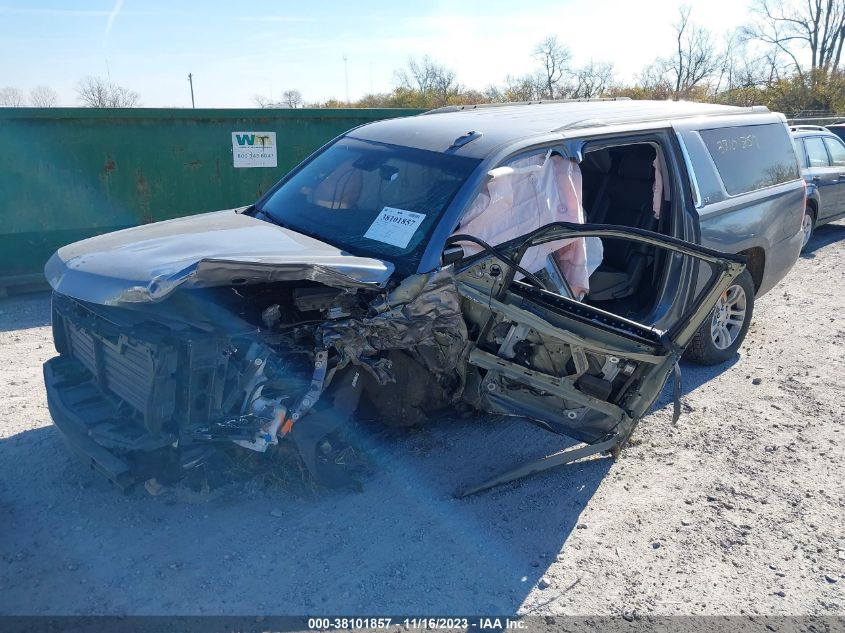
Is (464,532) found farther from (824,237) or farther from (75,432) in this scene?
(824,237)

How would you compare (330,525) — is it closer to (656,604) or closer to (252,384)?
(252,384)

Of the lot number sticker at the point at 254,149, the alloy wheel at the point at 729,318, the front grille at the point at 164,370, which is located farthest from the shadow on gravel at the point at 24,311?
the alloy wheel at the point at 729,318

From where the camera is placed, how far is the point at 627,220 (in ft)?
16.6

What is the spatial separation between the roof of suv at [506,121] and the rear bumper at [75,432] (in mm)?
2329

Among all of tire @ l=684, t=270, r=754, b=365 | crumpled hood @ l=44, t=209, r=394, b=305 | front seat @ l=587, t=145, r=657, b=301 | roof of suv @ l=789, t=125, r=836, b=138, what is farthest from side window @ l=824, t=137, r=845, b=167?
crumpled hood @ l=44, t=209, r=394, b=305

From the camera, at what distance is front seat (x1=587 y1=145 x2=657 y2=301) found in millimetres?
4688

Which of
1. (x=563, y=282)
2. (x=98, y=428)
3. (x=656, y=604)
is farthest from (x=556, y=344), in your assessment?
(x=98, y=428)

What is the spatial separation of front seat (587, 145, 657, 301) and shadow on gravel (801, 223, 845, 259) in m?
5.69

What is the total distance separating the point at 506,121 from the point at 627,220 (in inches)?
53.8

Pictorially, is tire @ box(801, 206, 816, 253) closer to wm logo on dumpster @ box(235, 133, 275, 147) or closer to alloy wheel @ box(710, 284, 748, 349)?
alloy wheel @ box(710, 284, 748, 349)

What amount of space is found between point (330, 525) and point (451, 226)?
1.58 metres

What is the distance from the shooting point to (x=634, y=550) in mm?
3209

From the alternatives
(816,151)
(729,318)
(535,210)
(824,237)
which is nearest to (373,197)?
(535,210)

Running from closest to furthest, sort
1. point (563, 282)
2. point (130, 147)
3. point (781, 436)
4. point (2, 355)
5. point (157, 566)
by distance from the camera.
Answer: point (157, 566) → point (563, 282) → point (781, 436) → point (2, 355) → point (130, 147)
